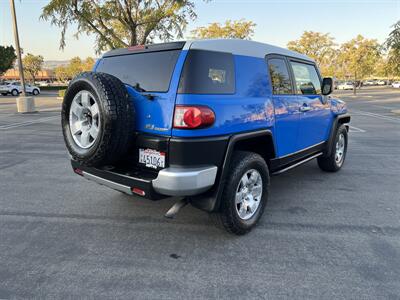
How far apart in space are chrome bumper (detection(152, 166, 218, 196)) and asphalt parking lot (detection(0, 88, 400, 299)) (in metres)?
0.66

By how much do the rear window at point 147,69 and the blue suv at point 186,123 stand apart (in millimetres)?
12

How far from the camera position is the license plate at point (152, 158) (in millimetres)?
2752

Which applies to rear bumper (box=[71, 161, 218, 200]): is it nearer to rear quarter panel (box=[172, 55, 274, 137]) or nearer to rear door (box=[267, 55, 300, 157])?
rear quarter panel (box=[172, 55, 274, 137])

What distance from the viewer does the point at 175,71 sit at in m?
2.76

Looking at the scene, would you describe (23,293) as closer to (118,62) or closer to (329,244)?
(118,62)

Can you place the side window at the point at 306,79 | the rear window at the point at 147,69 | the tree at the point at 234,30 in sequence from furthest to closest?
the tree at the point at 234,30 < the side window at the point at 306,79 < the rear window at the point at 147,69

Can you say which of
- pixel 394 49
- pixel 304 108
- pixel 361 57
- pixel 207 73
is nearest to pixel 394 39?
pixel 394 49

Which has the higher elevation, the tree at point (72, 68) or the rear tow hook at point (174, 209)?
the tree at point (72, 68)

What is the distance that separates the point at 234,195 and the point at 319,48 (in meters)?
51.2

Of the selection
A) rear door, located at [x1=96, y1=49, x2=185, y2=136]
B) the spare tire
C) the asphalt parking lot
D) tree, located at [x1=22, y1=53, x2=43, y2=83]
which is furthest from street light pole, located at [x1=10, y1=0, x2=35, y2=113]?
tree, located at [x1=22, y1=53, x2=43, y2=83]

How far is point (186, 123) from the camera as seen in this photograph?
2.63 m

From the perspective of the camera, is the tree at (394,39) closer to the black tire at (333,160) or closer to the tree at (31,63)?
the black tire at (333,160)

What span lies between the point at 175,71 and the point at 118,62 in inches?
41.6

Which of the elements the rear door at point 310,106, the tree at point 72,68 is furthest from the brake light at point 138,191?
the tree at point 72,68
